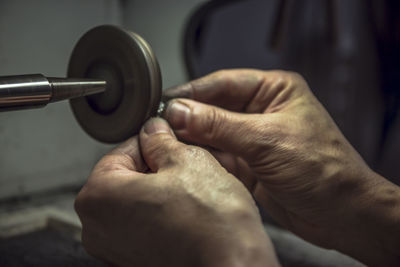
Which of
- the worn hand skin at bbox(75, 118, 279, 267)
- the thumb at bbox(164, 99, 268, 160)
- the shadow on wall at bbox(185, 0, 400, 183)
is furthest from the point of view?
the shadow on wall at bbox(185, 0, 400, 183)

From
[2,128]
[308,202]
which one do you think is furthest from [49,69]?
[308,202]

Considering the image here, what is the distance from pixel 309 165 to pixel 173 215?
1.16 feet

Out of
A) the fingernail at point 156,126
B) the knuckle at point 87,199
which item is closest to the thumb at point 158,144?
the fingernail at point 156,126

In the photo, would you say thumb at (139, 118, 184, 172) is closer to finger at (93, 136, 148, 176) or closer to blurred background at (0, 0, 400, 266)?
finger at (93, 136, 148, 176)

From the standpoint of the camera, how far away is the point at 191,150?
2.08ft

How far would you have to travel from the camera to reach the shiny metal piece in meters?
0.60

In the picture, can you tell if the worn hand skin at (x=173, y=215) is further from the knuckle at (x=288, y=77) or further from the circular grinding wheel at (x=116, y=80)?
the knuckle at (x=288, y=77)

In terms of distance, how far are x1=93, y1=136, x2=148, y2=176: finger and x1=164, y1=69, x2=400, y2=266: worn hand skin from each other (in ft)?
0.33

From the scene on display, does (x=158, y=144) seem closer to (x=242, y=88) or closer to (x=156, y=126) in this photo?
(x=156, y=126)

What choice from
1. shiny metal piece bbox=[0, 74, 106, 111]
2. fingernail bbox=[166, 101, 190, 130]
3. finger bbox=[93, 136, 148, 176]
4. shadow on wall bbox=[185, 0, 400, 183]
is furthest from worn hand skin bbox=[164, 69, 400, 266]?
shadow on wall bbox=[185, 0, 400, 183]

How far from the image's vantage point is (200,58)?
5.15 feet

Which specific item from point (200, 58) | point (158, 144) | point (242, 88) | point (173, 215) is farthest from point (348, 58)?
point (173, 215)

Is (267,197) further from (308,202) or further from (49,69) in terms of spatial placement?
(49,69)

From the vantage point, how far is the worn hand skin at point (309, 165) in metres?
0.79
